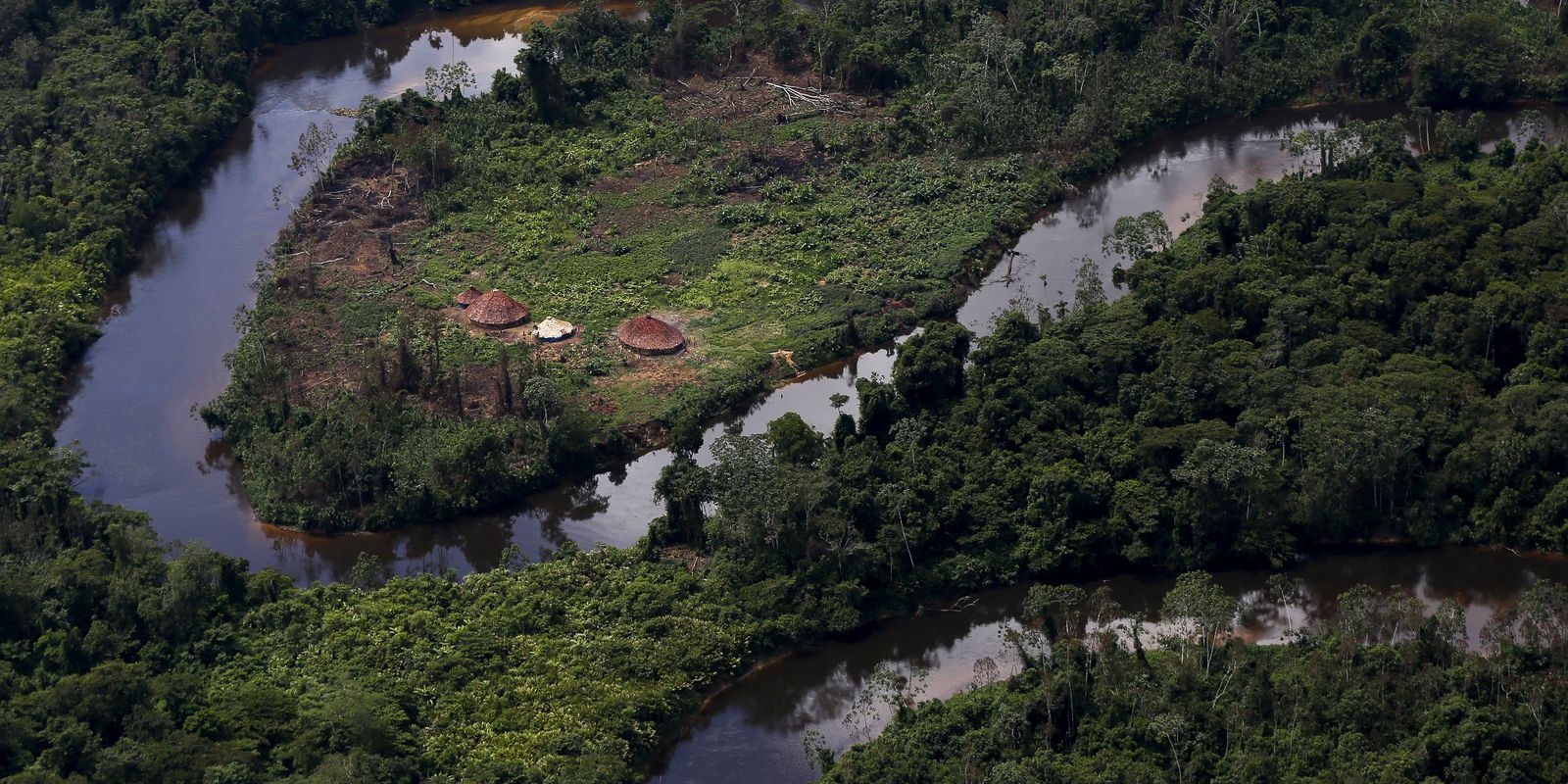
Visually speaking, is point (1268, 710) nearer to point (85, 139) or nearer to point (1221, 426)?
point (1221, 426)

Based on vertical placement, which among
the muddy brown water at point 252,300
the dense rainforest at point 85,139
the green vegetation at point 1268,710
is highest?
the dense rainforest at point 85,139

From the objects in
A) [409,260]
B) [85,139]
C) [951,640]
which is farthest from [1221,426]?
[85,139]

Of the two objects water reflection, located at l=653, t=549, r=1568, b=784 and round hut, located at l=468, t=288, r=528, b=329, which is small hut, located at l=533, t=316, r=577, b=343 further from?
water reflection, located at l=653, t=549, r=1568, b=784

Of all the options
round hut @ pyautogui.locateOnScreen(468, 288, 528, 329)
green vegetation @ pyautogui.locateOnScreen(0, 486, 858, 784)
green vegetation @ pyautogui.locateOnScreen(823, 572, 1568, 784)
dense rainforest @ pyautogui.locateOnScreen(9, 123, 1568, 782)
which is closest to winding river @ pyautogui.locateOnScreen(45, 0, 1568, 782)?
dense rainforest @ pyautogui.locateOnScreen(9, 123, 1568, 782)

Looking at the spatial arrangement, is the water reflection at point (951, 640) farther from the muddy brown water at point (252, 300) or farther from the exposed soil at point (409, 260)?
the exposed soil at point (409, 260)

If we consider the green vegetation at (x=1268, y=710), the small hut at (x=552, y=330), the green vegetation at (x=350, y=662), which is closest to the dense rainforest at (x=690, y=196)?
the small hut at (x=552, y=330)

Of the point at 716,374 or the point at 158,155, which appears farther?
the point at 158,155

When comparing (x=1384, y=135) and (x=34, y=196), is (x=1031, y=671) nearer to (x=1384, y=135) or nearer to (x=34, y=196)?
(x=1384, y=135)

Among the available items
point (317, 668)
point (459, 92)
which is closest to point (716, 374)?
point (317, 668)
